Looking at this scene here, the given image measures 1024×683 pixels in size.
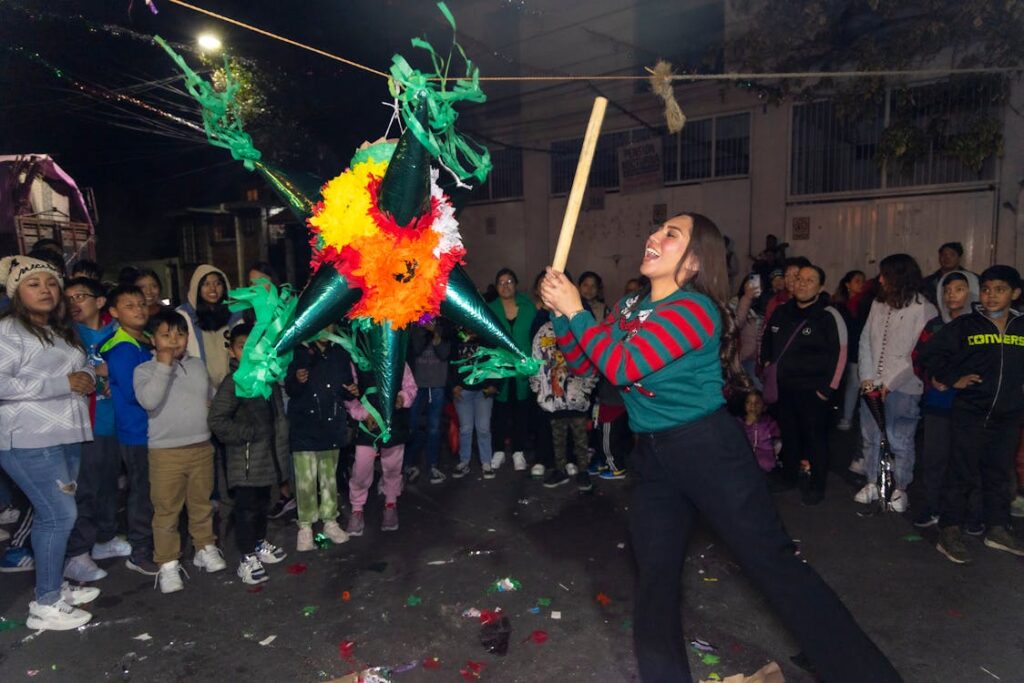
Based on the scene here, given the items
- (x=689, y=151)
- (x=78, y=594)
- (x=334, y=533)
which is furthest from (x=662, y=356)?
(x=689, y=151)

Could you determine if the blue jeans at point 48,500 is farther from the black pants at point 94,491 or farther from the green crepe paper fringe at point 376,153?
the green crepe paper fringe at point 376,153

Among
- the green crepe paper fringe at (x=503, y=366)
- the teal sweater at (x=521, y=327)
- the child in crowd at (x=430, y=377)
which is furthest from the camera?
the teal sweater at (x=521, y=327)

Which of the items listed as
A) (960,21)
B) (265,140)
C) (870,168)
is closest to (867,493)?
(960,21)

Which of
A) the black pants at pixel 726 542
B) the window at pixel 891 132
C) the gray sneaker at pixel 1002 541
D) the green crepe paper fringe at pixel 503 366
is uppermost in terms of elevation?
the window at pixel 891 132

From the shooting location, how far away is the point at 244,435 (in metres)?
3.62

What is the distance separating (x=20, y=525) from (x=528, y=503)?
3.05 meters

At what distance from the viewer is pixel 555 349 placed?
522 centimetres

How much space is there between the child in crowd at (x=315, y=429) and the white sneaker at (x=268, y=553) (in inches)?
5.0

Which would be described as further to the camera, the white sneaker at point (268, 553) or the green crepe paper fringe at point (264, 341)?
the white sneaker at point (268, 553)

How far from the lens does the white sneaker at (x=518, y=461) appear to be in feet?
17.7

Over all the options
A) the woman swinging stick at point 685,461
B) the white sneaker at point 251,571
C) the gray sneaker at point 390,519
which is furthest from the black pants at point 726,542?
the gray sneaker at point 390,519

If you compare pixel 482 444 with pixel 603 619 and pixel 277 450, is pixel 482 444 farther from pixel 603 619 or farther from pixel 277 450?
pixel 603 619

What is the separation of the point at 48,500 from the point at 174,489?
1.90 ft

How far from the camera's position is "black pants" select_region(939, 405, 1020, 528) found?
144 inches
